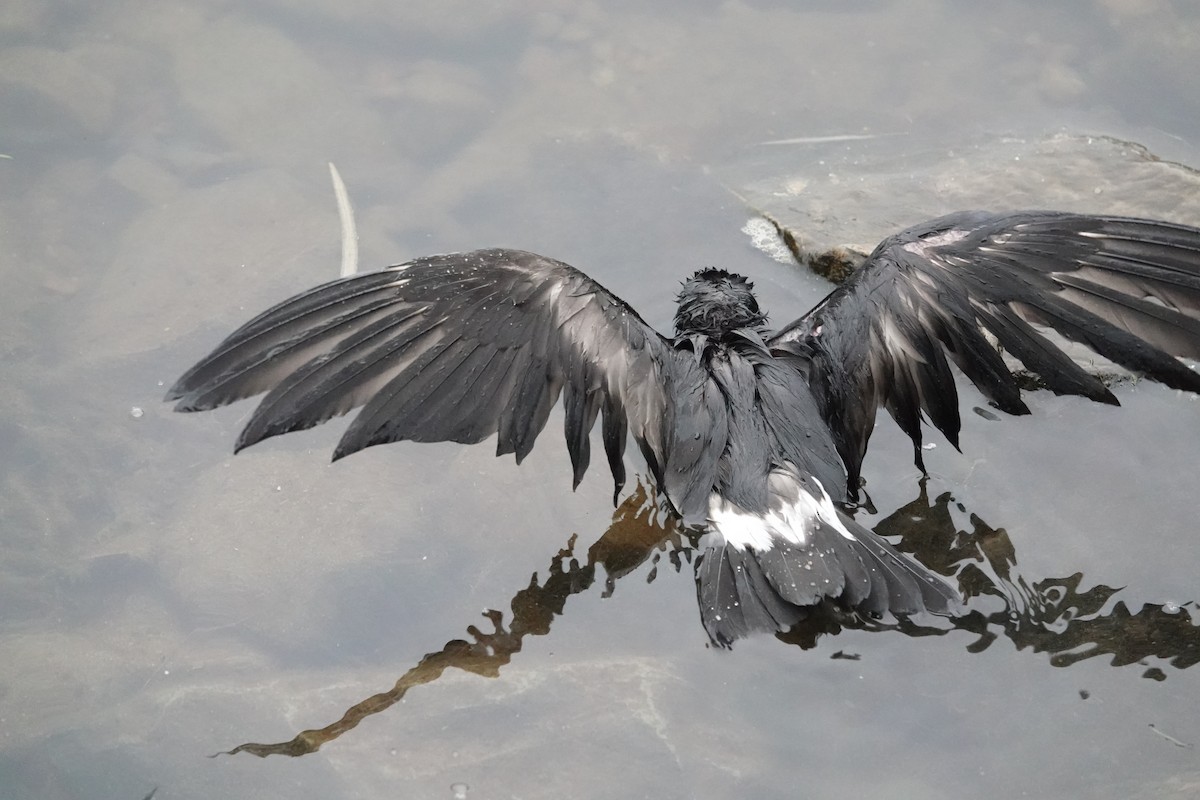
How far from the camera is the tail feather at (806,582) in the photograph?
3.51 metres

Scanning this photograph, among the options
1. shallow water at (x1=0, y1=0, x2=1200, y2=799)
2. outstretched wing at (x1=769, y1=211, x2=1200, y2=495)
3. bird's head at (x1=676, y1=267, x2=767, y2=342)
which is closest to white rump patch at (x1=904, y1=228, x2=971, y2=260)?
outstretched wing at (x1=769, y1=211, x2=1200, y2=495)

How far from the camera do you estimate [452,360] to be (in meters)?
3.57

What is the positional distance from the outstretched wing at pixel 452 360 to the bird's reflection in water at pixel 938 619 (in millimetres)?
407

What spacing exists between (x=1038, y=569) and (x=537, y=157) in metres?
3.18

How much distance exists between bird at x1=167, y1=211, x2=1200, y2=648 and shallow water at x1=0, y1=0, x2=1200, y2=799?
1.00 ft

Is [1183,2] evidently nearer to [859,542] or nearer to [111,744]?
[859,542]

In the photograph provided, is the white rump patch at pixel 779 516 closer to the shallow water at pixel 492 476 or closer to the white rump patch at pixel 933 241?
the shallow water at pixel 492 476

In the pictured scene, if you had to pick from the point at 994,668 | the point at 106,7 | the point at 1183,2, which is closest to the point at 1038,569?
Result: the point at 994,668

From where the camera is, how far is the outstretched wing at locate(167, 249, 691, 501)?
338 centimetres

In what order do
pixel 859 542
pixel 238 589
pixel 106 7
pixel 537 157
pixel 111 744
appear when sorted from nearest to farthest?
pixel 111 744 → pixel 859 542 → pixel 238 589 → pixel 537 157 → pixel 106 7

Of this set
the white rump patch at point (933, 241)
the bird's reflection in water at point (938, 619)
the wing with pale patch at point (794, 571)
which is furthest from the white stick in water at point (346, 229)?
the white rump patch at point (933, 241)

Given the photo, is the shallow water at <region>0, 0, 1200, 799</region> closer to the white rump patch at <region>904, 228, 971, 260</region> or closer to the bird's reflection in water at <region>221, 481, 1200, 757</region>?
the bird's reflection in water at <region>221, 481, 1200, 757</region>

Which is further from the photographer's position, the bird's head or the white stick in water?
the white stick in water

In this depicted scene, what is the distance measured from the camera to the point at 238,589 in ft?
12.9
